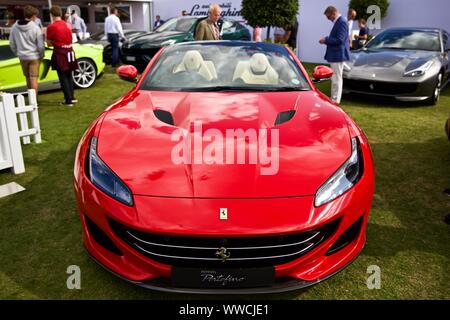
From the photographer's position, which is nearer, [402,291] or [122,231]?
[122,231]

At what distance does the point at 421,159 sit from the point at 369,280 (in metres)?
2.71

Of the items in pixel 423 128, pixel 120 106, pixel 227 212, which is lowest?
pixel 423 128

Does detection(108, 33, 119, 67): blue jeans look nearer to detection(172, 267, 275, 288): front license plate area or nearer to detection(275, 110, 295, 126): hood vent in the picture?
detection(275, 110, 295, 126): hood vent

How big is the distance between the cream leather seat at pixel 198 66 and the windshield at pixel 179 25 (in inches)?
321

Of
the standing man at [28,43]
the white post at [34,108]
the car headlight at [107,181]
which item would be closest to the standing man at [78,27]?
the standing man at [28,43]

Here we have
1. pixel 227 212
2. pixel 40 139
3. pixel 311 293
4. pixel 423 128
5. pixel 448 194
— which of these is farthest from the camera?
pixel 423 128

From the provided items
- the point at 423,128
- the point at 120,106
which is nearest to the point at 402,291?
the point at 120,106

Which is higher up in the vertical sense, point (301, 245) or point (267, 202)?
point (267, 202)

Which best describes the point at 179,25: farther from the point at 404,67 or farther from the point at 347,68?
the point at 404,67

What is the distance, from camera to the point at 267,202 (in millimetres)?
2080

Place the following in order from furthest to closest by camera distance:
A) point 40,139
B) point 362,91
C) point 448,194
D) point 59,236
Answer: point 362,91 → point 40,139 → point 448,194 → point 59,236

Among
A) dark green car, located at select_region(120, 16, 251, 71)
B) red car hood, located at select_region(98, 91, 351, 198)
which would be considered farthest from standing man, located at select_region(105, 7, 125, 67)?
red car hood, located at select_region(98, 91, 351, 198)

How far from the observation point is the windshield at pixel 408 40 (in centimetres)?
801
